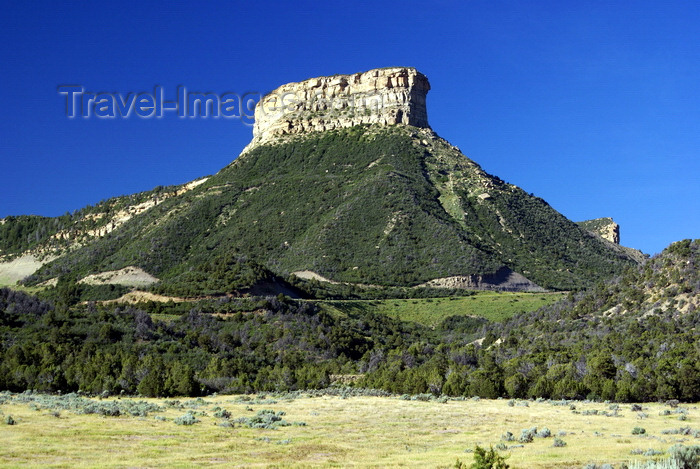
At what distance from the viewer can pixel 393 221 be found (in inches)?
4200

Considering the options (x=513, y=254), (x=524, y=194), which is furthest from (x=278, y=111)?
(x=513, y=254)

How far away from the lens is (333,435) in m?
23.3

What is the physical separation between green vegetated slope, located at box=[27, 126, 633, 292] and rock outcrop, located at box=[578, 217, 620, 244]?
140ft

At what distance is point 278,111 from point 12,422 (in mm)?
134894

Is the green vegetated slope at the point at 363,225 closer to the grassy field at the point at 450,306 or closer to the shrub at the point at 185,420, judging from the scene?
the grassy field at the point at 450,306

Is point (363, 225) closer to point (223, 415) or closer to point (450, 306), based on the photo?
point (450, 306)

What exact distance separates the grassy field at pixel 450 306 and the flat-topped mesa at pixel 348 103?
62.6 meters

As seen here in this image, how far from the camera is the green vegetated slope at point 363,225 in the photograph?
99.4m

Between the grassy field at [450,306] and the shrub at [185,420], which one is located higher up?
the grassy field at [450,306]

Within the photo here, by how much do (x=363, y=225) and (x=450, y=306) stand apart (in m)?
28.4

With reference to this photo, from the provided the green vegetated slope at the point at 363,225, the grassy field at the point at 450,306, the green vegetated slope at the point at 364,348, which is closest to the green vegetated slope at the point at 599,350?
the green vegetated slope at the point at 364,348

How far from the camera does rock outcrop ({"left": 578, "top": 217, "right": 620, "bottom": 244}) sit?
543 feet

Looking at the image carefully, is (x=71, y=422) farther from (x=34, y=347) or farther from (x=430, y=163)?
(x=430, y=163)

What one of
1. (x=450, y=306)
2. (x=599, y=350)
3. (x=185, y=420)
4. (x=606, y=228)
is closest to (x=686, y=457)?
(x=185, y=420)
